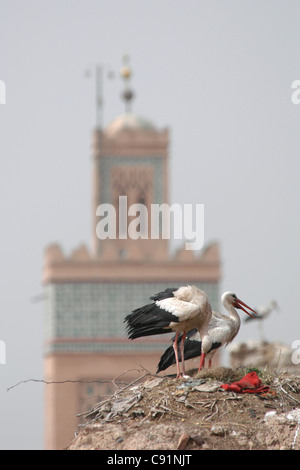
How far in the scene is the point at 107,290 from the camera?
3447 cm

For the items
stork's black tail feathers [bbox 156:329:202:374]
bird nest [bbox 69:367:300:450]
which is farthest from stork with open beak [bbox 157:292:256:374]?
bird nest [bbox 69:367:300:450]

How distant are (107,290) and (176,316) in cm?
2762

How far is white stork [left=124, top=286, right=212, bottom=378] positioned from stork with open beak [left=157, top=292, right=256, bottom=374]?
15 centimetres

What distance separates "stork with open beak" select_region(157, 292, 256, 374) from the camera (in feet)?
23.7

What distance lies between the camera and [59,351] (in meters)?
34.5

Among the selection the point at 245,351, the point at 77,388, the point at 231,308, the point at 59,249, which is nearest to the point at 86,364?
the point at 77,388

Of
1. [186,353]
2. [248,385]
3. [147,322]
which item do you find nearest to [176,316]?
[147,322]

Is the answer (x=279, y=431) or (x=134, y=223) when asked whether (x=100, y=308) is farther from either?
(x=279, y=431)

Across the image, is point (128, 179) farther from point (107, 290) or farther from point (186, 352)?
point (186, 352)

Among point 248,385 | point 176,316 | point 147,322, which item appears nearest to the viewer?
point 248,385

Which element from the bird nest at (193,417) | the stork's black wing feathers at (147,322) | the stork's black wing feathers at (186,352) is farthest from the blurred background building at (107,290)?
the bird nest at (193,417)

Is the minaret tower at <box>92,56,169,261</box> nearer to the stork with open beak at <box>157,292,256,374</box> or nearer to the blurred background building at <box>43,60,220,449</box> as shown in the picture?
the blurred background building at <box>43,60,220,449</box>
